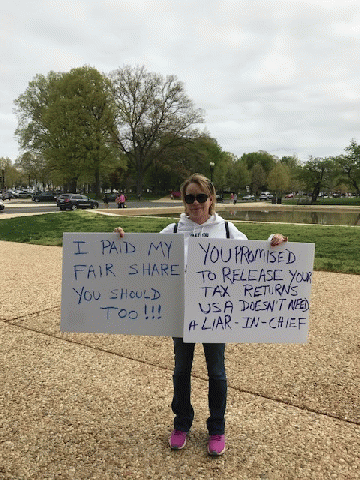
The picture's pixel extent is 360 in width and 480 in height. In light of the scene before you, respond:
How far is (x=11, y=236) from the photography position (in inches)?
581

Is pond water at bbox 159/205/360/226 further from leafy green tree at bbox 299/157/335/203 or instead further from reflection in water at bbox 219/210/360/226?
leafy green tree at bbox 299/157/335/203

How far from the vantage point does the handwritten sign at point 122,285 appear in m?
2.66

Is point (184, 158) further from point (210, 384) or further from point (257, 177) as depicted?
point (210, 384)

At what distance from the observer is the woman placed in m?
2.55

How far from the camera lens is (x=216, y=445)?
2.57m

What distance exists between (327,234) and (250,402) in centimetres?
1124

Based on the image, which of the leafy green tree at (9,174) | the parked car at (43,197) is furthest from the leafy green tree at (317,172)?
the leafy green tree at (9,174)

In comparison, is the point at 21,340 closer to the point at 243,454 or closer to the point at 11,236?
the point at 243,454

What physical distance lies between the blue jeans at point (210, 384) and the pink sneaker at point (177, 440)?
0.03 meters

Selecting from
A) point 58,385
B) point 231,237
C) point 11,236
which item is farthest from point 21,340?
point 11,236

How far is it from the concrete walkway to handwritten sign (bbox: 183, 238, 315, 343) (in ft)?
2.40

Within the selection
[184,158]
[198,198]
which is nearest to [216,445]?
[198,198]

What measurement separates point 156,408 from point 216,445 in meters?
0.68

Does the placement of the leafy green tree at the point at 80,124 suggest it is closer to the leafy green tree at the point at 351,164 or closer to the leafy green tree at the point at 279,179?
the leafy green tree at the point at 351,164
